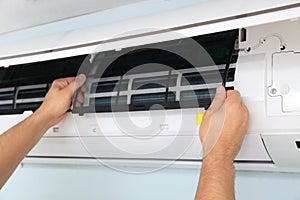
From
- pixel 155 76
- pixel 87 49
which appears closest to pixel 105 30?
pixel 87 49

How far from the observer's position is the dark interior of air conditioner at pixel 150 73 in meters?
1.15

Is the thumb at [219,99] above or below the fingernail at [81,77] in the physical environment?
below

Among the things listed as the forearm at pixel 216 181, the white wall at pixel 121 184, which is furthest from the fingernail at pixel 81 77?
the forearm at pixel 216 181

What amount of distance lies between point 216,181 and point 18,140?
2.52ft

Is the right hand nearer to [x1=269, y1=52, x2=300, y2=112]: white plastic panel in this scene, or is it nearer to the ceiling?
[x1=269, y1=52, x2=300, y2=112]: white plastic panel

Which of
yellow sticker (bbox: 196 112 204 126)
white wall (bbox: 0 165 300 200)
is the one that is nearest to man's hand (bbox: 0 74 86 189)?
white wall (bbox: 0 165 300 200)

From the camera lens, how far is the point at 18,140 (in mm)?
1381

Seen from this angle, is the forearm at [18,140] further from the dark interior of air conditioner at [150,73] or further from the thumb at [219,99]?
the thumb at [219,99]

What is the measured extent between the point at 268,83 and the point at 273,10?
0.76ft

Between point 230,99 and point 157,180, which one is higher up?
point 230,99

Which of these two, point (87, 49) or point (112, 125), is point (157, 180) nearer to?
point (112, 125)

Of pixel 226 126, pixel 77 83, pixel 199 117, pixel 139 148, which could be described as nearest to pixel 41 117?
pixel 77 83

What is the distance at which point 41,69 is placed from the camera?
63.9 inches

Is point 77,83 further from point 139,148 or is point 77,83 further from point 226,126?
point 226,126
